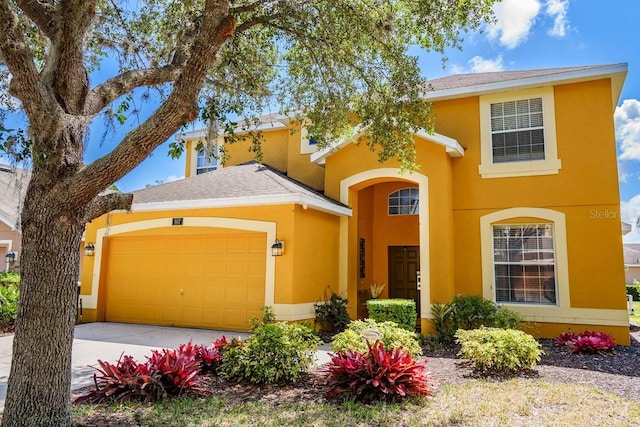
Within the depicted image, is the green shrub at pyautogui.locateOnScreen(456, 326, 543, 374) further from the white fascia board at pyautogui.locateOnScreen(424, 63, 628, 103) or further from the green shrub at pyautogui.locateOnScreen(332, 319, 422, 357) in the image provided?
the white fascia board at pyautogui.locateOnScreen(424, 63, 628, 103)

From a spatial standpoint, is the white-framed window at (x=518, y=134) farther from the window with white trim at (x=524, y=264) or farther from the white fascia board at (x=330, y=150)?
the white fascia board at (x=330, y=150)

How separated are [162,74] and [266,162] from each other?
10.0 metres

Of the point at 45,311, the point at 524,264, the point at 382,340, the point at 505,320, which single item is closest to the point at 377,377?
the point at 382,340

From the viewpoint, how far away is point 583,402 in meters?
5.62

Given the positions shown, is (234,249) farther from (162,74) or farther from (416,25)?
(416,25)

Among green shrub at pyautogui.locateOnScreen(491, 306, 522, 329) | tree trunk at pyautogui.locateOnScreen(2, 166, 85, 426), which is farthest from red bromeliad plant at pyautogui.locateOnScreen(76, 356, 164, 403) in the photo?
green shrub at pyautogui.locateOnScreen(491, 306, 522, 329)

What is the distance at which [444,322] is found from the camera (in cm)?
1027

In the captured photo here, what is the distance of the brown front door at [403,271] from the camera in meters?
14.1

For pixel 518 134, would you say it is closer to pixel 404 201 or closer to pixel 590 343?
pixel 404 201

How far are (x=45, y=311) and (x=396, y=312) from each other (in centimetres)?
759

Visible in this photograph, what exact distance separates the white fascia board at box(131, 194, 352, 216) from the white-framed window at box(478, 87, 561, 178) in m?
4.09

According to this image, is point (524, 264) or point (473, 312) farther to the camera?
point (524, 264)

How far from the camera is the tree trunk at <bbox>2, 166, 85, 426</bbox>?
426cm

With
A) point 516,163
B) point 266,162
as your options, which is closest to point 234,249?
point 266,162
